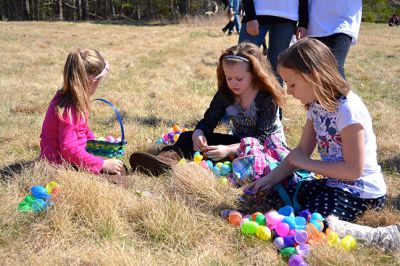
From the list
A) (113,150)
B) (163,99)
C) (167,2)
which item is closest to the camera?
(113,150)

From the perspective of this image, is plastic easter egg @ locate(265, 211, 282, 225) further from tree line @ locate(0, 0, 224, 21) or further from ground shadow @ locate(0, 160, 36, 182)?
tree line @ locate(0, 0, 224, 21)

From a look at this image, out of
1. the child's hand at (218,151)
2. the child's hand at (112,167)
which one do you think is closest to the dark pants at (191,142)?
the child's hand at (218,151)

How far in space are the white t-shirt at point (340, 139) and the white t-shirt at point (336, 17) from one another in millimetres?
1279

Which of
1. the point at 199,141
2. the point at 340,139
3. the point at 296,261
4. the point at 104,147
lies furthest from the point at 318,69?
the point at 104,147

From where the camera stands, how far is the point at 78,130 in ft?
9.97

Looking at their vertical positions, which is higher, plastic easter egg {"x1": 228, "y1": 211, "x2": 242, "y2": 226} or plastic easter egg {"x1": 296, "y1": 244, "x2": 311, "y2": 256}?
plastic easter egg {"x1": 296, "y1": 244, "x2": 311, "y2": 256}

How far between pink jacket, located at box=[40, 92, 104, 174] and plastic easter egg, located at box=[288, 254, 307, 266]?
4.85 feet

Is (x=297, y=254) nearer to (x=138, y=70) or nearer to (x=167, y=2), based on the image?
(x=138, y=70)

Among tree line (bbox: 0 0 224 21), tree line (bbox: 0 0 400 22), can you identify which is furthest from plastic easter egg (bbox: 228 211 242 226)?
tree line (bbox: 0 0 224 21)

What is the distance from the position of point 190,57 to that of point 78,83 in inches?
279

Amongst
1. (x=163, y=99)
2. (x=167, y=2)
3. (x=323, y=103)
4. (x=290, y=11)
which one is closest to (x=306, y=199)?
(x=323, y=103)

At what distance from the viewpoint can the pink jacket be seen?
2.93m

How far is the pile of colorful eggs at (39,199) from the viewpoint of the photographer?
7.65 ft

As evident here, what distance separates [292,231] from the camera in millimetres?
2180
